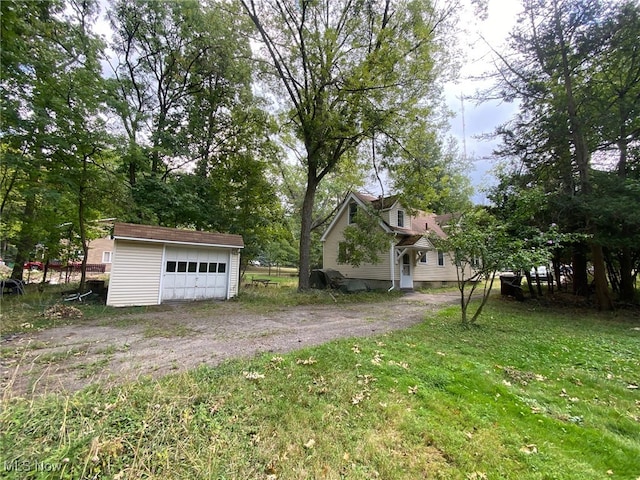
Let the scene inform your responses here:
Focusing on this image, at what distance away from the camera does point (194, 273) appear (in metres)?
11.6

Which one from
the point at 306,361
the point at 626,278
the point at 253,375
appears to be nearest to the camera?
the point at 253,375

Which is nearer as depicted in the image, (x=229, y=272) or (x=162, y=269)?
(x=162, y=269)

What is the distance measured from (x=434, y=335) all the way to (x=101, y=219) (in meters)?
15.2

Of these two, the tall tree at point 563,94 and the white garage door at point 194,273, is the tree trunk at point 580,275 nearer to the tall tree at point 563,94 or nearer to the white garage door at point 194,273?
the tall tree at point 563,94

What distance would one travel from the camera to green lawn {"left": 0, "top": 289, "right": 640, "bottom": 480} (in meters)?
2.35

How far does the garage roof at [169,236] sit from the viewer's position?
31.4 ft

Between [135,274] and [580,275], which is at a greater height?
[580,275]

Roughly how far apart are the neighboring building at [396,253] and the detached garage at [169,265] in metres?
6.30

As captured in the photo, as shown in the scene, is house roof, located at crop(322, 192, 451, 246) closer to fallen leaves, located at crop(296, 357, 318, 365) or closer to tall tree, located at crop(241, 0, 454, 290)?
tall tree, located at crop(241, 0, 454, 290)

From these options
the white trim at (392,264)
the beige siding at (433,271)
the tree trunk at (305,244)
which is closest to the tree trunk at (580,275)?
the beige siding at (433,271)

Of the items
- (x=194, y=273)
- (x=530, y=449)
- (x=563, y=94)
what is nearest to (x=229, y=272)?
(x=194, y=273)

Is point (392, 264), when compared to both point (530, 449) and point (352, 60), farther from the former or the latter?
point (530, 449)

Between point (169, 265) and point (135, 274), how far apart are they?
120 centimetres

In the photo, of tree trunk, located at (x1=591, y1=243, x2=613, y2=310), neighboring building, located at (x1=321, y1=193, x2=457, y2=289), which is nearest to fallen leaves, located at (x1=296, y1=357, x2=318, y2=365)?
neighboring building, located at (x1=321, y1=193, x2=457, y2=289)
